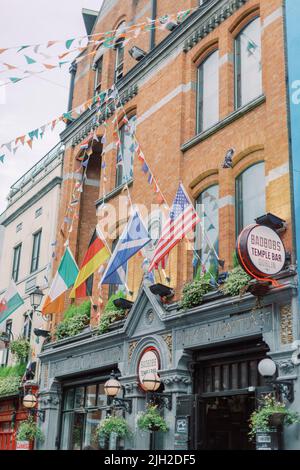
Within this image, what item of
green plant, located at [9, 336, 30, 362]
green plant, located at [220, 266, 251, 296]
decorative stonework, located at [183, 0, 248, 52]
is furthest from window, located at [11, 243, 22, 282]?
green plant, located at [220, 266, 251, 296]

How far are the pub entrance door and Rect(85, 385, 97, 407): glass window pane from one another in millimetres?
4843

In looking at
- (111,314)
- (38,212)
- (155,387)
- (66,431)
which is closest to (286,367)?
(155,387)

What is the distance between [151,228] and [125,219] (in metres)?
2.10

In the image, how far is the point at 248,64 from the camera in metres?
A: 15.4

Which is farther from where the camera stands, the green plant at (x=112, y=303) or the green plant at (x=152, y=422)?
the green plant at (x=112, y=303)

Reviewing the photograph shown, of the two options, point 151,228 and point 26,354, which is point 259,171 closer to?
point 151,228

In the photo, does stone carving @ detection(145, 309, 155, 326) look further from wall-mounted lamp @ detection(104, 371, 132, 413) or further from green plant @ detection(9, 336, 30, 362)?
green plant @ detection(9, 336, 30, 362)

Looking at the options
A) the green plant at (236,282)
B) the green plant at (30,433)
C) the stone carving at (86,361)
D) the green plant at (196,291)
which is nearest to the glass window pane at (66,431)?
the green plant at (30,433)

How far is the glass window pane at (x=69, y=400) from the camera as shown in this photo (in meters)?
19.5

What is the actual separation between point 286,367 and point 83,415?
887 cm

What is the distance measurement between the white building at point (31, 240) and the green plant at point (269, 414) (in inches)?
474

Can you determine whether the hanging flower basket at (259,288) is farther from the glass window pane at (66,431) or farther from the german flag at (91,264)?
the glass window pane at (66,431)

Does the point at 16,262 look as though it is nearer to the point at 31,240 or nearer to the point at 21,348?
the point at 31,240

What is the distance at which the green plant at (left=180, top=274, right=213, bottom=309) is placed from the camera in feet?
46.3
